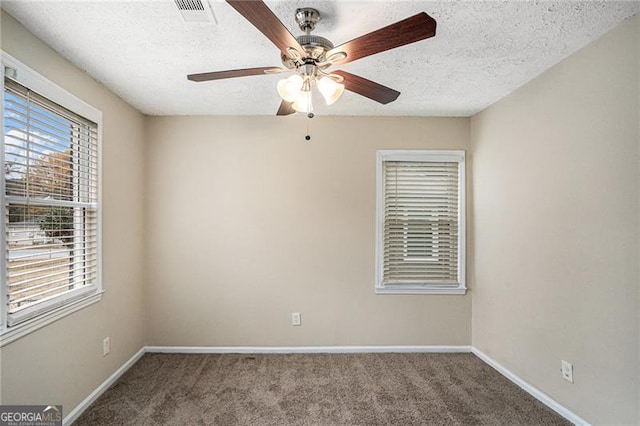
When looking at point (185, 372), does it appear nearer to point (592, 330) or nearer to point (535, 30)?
point (592, 330)

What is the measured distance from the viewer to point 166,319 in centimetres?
324

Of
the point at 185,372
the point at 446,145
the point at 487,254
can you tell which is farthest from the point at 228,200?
the point at 487,254

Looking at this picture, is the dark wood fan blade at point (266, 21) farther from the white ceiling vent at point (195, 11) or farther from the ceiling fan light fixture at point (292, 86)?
the white ceiling vent at point (195, 11)

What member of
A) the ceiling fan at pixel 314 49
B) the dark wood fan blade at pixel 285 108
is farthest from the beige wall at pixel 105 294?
the dark wood fan blade at pixel 285 108

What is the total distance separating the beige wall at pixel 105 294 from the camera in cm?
178

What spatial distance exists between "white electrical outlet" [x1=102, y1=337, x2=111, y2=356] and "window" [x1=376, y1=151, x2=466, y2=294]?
2443 mm

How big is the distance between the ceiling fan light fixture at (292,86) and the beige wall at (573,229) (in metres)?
1.81

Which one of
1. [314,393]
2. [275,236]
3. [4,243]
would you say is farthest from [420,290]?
[4,243]

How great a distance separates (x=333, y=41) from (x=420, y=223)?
204 cm

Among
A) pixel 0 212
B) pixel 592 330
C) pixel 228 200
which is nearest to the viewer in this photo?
pixel 0 212

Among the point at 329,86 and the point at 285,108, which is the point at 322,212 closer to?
the point at 285,108

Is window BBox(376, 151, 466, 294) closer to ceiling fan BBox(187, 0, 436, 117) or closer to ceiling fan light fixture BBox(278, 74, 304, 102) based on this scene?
ceiling fan BBox(187, 0, 436, 117)

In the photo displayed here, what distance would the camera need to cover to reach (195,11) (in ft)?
5.33

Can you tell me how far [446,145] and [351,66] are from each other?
159cm
